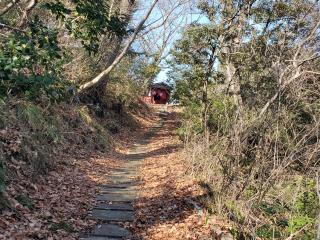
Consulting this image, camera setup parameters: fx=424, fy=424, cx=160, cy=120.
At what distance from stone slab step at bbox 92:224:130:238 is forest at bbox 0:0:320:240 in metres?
0.17

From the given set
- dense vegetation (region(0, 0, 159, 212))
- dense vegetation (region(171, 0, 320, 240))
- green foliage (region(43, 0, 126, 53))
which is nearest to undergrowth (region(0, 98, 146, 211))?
dense vegetation (region(0, 0, 159, 212))

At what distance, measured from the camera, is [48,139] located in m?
10.9

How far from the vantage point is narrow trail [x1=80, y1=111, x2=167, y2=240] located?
6.73m

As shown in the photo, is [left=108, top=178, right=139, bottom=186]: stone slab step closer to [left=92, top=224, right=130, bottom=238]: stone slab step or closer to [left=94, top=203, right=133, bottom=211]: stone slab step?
[left=94, top=203, right=133, bottom=211]: stone slab step

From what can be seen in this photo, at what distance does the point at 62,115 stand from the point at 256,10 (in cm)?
690

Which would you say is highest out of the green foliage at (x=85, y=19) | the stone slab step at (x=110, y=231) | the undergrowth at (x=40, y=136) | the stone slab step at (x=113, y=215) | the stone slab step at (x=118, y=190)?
the green foliage at (x=85, y=19)

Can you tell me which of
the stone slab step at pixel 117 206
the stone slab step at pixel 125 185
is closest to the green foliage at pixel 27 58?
the stone slab step at pixel 117 206

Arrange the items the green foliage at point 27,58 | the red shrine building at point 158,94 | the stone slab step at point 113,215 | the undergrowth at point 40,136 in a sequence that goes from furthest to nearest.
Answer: the red shrine building at point 158,94 → the undergrowth at point 40,136 → the stone slab step at point 113,215 → the green foliage at point 27,58

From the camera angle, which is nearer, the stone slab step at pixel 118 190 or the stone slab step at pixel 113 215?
the stone slab step at pixel 113 215

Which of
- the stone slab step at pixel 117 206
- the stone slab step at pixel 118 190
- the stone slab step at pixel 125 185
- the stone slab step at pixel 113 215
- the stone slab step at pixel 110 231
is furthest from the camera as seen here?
the stone slab step at pixel 125 185

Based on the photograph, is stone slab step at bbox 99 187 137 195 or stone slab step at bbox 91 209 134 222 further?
stone slab step at bbox 99 187 137 195

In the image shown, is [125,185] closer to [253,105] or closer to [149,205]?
[149,205]

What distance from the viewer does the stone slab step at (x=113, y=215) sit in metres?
7.43

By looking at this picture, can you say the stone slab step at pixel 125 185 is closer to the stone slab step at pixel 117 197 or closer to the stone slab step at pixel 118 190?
the stone slab step at pixel 118 190
